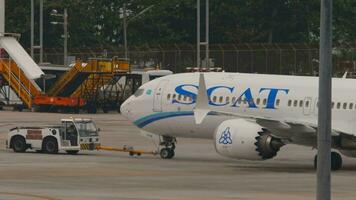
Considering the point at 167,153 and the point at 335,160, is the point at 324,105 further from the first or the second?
the point at 167,153

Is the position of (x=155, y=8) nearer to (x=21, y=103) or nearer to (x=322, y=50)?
(x=21, y=103)

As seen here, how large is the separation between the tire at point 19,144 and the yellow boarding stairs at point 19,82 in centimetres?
4427

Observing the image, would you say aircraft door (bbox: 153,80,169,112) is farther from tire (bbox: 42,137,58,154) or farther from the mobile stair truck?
tire (bbox: 42,137,58,154)

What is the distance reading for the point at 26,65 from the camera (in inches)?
3649

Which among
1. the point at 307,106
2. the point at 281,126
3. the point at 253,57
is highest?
the point at 253,57

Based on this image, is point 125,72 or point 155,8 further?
point 155,8

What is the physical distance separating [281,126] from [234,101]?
462 centimetres

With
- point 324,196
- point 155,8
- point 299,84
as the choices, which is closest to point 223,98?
point 299,84

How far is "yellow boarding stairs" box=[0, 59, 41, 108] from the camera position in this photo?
94.2 m

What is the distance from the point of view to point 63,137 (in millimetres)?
48938

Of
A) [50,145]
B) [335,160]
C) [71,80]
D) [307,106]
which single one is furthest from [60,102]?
[335,160]

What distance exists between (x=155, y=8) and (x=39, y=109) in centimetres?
3491

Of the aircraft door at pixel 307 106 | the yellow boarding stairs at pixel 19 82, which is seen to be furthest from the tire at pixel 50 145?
the yellow boarding stairs at pixel 19 82

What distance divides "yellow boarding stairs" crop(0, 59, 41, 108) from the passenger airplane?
47604mm
